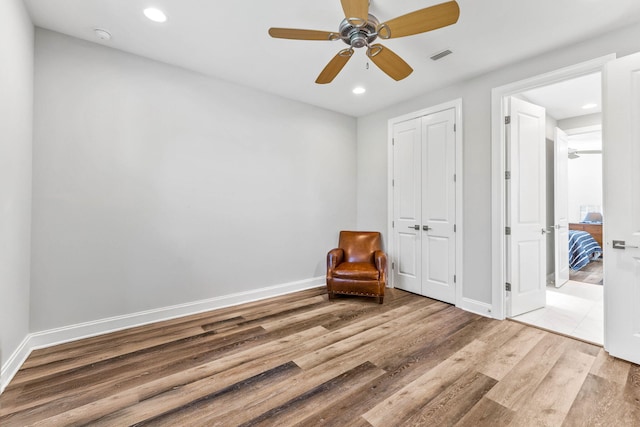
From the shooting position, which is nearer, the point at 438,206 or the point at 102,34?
the point at 102,34

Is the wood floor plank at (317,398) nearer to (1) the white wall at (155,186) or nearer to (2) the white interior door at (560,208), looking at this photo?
(1) the white wall at (155,186)

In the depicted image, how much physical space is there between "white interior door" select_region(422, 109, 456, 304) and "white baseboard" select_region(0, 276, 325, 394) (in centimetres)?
194

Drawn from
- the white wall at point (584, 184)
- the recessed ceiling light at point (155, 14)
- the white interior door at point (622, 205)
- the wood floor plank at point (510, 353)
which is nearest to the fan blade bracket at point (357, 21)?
the recessed ceiling light at point (155, 14)

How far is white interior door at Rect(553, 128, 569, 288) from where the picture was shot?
4.01 metres

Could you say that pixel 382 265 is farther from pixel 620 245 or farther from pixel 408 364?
pixel 620 245

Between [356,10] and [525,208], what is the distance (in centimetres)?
279

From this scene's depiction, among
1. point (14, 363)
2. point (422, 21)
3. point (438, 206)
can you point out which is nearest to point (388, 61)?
point (422, 21)

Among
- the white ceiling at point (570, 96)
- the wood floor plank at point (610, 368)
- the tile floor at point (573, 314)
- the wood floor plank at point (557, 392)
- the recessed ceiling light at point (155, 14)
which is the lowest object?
the wood floor plank at point (557, 392)

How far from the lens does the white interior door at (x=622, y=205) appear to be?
6.84 ft

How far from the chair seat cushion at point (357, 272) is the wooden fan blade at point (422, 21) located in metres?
2.48

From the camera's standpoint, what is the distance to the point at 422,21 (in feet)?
5.48

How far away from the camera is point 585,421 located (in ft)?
5.00

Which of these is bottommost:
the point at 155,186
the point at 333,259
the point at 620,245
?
the point at 333,259

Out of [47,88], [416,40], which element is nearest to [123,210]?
[47,88]
